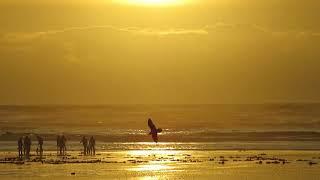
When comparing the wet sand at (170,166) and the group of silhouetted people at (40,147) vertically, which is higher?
the group of silhouetted people at (40,147)

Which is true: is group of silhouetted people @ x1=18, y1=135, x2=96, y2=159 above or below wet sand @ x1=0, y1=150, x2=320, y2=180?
above

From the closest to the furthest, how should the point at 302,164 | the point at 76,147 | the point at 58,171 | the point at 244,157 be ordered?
the point at 58,171
the point at 302,164
the point at 244,157
the point at 76,147

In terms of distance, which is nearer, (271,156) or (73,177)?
(73,177)

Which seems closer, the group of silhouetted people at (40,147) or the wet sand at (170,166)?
the wet sand at (170,166)

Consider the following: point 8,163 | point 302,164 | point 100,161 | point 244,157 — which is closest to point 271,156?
point 244,157

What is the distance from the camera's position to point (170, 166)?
147 feet

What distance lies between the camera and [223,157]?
5219cm

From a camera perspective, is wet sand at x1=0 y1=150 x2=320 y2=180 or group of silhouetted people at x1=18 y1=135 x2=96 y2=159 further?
group of silhouetted people at x1=18 y1=135 x2=96 y2=159

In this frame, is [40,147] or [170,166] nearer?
[170,166]

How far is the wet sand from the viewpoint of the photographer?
40062 mm

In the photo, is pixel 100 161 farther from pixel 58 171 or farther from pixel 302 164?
pixel 302 164

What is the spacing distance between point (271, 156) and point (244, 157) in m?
2.21

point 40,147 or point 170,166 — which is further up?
point 40,147

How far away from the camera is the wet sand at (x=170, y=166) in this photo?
131ft
